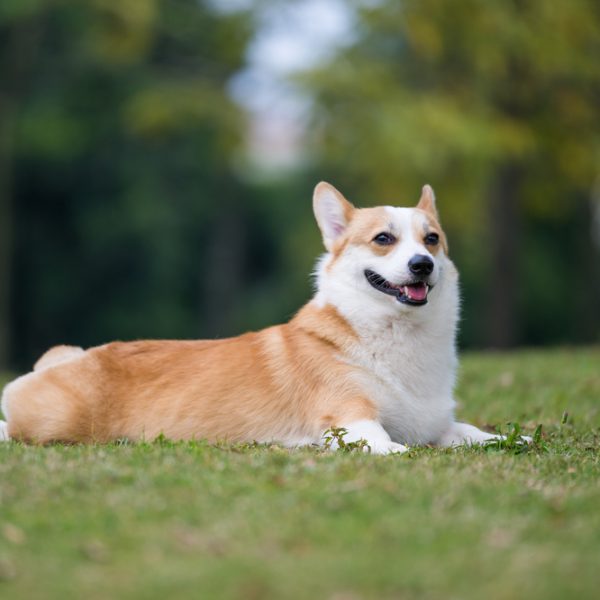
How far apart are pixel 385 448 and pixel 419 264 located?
1134 millimetres

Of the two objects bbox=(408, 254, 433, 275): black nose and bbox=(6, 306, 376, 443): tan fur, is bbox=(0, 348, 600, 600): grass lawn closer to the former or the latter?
bbox=(6, 306, 376, 443): tan fur

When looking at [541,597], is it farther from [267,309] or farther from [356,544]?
[267,309]

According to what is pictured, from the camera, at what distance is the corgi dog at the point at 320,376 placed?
6.17 meters

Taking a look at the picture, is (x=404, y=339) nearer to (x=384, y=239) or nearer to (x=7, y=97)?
(x=384, y=239)

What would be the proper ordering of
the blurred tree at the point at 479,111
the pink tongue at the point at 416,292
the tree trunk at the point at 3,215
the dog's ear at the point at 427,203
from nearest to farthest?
the pink tongue at the point at 416,292, the dog's ear at the point at 427,203, the blurred tree at the point at 479,111, the tree trunk at the point at 3,215

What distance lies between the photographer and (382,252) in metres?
6.34

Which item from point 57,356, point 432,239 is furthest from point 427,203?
point 57,356

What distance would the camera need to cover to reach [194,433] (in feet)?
20.5

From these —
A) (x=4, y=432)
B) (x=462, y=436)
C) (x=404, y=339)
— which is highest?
(x=404, y=339)

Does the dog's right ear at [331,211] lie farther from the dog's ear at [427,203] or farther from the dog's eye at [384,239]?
the dog's ear at [427,203]

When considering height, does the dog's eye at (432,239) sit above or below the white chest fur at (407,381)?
above

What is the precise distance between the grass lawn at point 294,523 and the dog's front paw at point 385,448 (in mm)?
93

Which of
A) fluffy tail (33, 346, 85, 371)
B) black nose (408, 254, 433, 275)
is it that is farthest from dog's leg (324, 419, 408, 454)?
fluffy tail (33, 346, 85, 371)

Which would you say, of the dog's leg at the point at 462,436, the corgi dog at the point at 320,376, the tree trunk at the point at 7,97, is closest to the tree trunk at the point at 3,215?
the tree trunk at the point at 7,97
